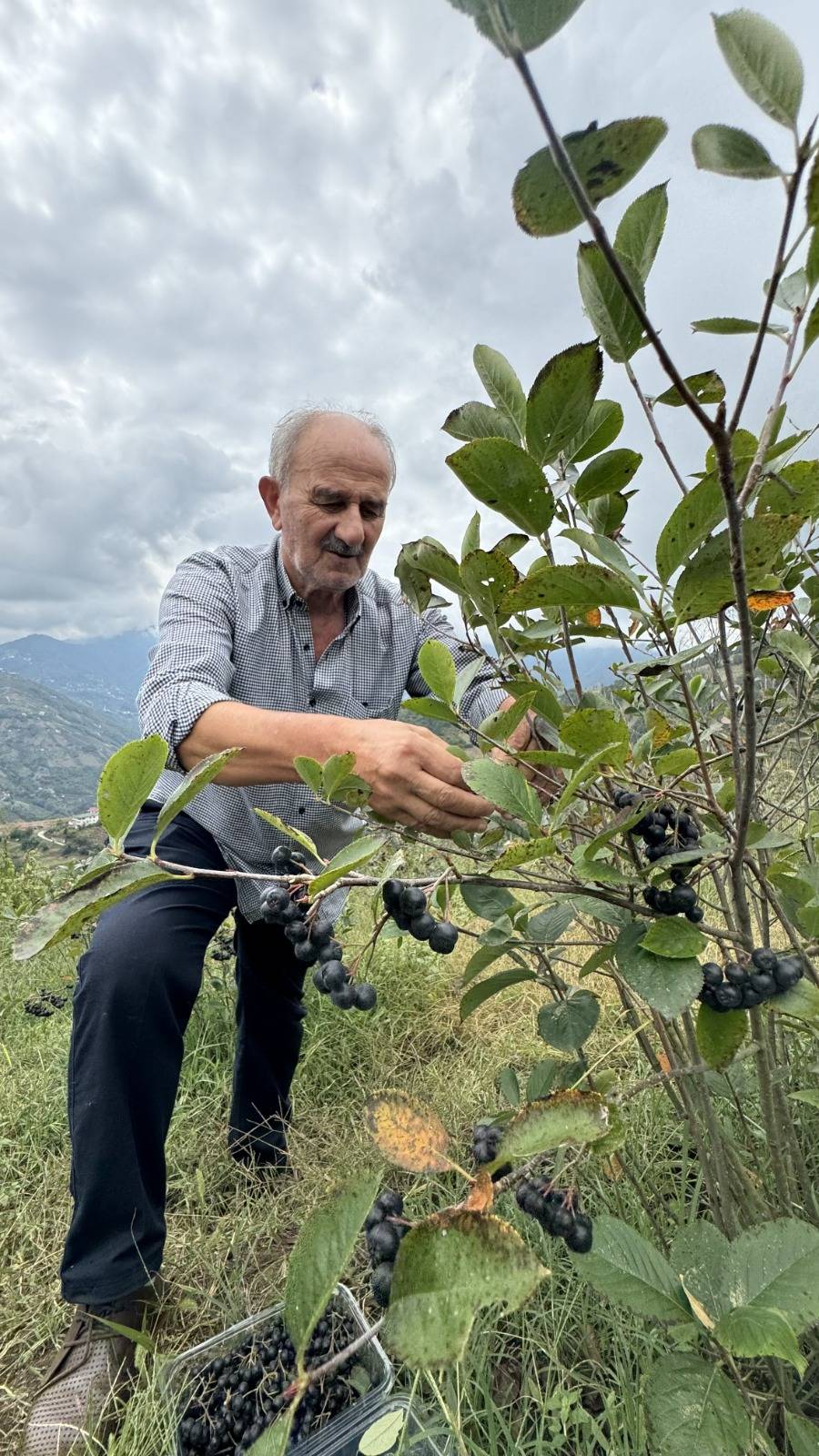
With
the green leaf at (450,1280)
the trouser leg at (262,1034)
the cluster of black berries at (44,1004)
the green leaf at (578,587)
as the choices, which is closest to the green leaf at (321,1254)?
the green leaf at (450,1280)

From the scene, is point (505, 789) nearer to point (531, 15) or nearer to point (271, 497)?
point (531, 15)

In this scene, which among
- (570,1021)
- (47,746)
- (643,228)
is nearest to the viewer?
(643,228)

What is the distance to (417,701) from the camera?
2.38ft

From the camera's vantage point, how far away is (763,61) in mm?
344

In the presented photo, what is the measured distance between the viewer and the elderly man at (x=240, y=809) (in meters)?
1.25

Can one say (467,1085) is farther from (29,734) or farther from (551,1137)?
(29,734)

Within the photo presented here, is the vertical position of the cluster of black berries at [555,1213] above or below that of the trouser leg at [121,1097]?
above

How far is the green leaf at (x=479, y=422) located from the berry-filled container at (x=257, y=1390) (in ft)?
4.27

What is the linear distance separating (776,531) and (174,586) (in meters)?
1.72

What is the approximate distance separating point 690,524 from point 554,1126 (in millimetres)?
386

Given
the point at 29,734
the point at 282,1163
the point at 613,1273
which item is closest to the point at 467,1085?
the point at 282,1163

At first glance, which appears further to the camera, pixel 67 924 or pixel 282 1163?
pixel 282 1163

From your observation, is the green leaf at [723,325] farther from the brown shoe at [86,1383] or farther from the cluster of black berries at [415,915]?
the brown shoe at [86,1383]

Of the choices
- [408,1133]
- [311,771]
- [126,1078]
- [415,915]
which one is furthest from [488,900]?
[126,1078]
